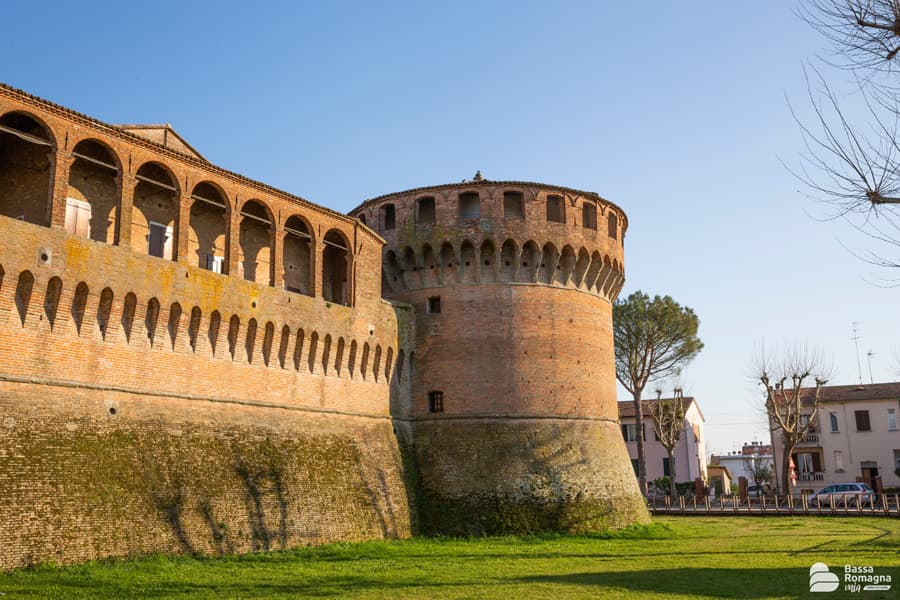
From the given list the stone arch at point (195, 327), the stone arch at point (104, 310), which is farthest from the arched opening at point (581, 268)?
the stone arch at point (104, 310)

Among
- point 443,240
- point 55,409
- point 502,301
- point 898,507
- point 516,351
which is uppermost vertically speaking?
point 443,240

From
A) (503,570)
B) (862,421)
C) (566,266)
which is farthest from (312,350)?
(862,421)

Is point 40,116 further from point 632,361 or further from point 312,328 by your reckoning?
point 632,361

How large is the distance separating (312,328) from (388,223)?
7.06 m

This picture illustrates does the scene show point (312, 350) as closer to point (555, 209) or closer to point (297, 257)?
point (297, 257)

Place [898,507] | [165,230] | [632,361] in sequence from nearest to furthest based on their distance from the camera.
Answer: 1. [165,230]
2. [898,507]
3. [632,361]

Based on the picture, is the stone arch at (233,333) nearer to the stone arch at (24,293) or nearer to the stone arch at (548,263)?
the stone arch at (24,293)

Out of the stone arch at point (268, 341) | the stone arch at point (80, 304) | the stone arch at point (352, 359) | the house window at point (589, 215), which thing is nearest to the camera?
the stone arch at point (80, 304)

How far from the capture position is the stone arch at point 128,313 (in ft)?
59.5

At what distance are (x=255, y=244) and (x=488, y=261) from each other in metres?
7.79

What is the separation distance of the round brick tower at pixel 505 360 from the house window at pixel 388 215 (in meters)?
0.05

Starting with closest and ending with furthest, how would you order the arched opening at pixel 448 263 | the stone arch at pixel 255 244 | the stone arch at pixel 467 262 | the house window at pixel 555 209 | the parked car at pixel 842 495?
the stone arch at pixel 255 244, the stone arch at pixel 467 262, the arched opening at pixel 448 263, the house window at pixel 555 209, the parked car at pixel 842 495

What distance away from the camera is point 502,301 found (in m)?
26.7

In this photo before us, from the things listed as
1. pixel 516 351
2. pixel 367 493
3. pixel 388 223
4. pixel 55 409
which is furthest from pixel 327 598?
pixel 388 223
